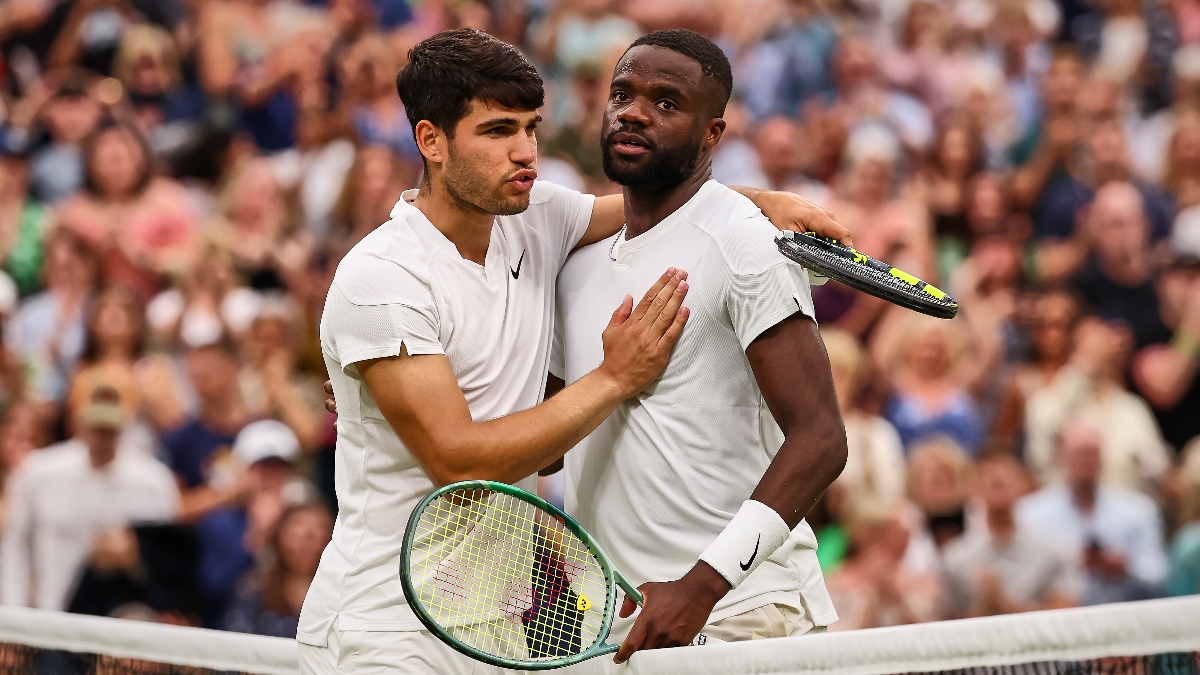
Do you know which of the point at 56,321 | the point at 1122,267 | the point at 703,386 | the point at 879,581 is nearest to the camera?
the point at 703,386

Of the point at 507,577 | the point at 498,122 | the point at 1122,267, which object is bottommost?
the point at 1122,267

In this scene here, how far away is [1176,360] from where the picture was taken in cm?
768

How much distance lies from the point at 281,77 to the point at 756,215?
23.5 feet

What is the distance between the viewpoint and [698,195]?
3.89 m

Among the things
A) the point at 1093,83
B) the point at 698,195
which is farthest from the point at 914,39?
the point at 698,195

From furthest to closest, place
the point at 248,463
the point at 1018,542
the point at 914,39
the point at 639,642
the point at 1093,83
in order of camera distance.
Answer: the point at 914,39 → the point at 1093,83 → the point at 248,463 → the point at 1018,542 → the point at 639,642

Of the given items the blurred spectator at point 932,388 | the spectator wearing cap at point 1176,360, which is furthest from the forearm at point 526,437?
the spectator wearing cap at point 1176,360

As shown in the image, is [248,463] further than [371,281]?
Yes

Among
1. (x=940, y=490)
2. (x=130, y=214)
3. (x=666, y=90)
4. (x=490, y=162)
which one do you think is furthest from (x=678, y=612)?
(x=130, y=214)

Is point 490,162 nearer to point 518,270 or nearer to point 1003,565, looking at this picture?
point 518,270

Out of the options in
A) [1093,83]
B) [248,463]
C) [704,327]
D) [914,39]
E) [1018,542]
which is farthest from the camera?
[914,39]

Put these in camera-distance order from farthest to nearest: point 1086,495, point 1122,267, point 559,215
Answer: point 1122,267, point 1086,495, point 559,215

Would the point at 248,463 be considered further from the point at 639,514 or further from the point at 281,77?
the point at 639,514

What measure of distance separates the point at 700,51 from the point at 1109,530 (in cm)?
419
